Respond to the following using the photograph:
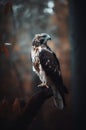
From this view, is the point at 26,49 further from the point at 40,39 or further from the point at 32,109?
the point at 32,109

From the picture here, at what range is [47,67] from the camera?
5.78ft

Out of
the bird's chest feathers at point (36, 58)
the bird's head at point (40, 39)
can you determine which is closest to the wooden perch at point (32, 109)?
the bird's chest feathers at point (36, 58)

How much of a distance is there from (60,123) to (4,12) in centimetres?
80

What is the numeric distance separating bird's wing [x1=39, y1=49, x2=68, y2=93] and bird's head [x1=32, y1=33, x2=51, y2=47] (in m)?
0.08

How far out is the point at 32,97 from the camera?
70.4 inches

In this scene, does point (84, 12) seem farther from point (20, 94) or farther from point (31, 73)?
point (20, 94)

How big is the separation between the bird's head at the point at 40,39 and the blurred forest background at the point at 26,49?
0.03 m

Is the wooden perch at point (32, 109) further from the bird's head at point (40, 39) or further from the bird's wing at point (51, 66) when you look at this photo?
the bird's head at point (40, 39)

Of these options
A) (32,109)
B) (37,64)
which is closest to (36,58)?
(37,64)

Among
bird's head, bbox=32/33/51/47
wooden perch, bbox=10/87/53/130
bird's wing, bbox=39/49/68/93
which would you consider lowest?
wooden perch, bbox=10/87/53/130

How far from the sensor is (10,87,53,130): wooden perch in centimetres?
177

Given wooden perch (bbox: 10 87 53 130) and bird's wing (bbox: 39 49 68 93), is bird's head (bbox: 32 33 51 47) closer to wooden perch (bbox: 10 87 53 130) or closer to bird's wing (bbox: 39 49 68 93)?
bird's wing (bbox: 39 49 68 93)

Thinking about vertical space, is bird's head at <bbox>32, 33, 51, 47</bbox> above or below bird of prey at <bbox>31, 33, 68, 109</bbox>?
above

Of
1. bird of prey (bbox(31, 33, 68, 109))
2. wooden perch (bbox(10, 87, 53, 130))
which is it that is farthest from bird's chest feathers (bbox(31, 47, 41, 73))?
wooden perch (bbox(10, 87, 53, 130))
